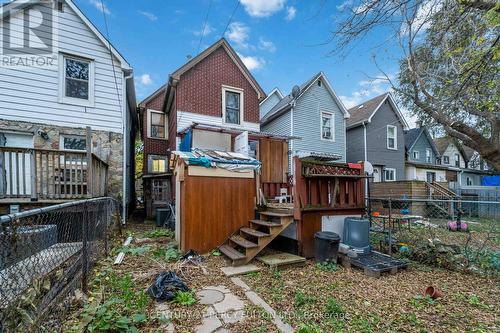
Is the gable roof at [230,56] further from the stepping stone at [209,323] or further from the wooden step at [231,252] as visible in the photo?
the stepping stone at [209,323]

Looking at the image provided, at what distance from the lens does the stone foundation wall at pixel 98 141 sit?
764cm

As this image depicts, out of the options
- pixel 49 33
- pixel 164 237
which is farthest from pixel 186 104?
pixel 164 237

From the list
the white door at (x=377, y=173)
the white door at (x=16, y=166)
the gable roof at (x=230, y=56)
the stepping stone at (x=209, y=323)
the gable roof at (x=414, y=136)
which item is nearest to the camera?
the stepping stone at (x=209, y=323)

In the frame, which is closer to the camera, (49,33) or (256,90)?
(49,33)

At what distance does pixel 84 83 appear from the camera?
8.55m

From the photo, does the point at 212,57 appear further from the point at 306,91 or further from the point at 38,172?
the point at 38,172

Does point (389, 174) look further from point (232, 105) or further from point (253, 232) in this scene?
point (253, 232)

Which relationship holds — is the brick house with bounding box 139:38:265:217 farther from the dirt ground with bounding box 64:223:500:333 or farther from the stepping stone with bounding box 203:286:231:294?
the stepping stone with bounding box 203:286:231:294

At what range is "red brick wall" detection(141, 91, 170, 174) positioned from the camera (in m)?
13.8

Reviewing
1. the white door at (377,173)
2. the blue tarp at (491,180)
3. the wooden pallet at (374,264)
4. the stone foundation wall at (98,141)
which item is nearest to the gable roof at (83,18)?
the stone foundation wall at (98,141)

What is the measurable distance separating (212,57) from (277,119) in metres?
5.16

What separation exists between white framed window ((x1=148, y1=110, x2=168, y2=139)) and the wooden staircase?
10097 millimetres

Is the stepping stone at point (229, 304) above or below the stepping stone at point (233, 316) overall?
below

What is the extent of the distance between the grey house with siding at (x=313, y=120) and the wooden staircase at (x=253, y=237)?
24.5 ft
